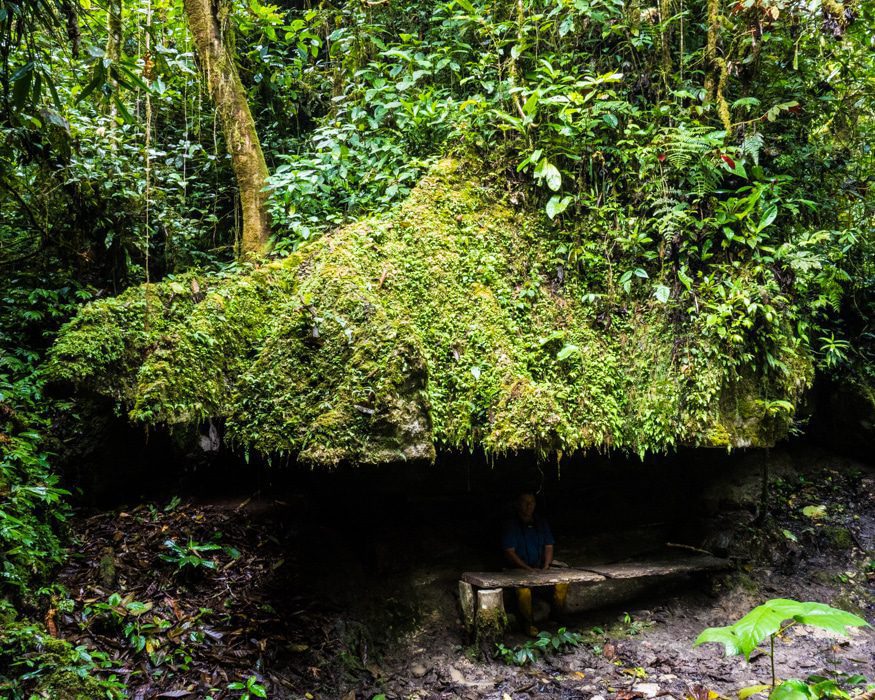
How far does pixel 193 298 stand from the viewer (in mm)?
4812

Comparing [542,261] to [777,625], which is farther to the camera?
[542,261]

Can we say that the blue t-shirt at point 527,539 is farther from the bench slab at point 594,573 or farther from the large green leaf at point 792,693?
the large green leaf at point 792,693

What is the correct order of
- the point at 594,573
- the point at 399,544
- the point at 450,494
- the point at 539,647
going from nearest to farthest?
the point at 539,647, the point at 594,573, the point at 399,544, the point at 450,494

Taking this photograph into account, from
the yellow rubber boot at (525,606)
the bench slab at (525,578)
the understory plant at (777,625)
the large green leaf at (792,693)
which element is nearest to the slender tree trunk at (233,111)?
the bench slab at (525,578)

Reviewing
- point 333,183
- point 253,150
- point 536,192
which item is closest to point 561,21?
point 536,192

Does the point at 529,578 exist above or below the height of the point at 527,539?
below

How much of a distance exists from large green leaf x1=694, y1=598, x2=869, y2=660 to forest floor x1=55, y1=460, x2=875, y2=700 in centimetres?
262

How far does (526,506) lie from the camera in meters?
5.77

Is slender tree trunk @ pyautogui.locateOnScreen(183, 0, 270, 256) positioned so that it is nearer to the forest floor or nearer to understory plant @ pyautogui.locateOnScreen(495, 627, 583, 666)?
the forest floor

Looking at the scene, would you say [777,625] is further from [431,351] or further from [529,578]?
[529,578]

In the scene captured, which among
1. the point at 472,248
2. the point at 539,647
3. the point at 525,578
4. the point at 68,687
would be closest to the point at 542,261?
the point at 472,248

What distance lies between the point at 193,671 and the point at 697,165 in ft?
18.7

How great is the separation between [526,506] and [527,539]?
34cm

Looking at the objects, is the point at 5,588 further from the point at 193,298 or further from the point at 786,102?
the point at 786,102
